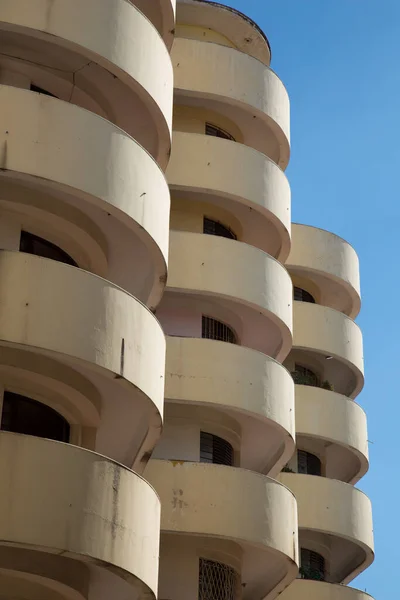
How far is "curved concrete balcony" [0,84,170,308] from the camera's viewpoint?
1830cm

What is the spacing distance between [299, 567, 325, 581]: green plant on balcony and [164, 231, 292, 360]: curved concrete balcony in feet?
19.9

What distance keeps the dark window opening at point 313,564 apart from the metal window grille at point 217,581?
571 cm

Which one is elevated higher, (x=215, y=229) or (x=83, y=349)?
(x=215, y=229)

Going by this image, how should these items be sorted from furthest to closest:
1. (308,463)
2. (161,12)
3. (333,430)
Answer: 1. (308,463)
2. (333,430)
3. (161,12)

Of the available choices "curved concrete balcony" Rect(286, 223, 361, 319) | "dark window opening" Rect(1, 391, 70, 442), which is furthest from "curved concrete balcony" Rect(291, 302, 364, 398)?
"dark window opening" Rect(1, 391, 70, 442)

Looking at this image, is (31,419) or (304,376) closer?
(31,419)

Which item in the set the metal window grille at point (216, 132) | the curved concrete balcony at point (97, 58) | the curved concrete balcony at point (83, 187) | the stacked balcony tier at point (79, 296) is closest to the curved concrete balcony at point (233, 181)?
the metal window grille at point (216, 132)

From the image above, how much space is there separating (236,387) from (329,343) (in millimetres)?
8299

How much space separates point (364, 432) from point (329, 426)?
5.64ft

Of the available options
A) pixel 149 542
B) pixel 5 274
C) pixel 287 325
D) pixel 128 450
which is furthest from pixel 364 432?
pixel 5 274

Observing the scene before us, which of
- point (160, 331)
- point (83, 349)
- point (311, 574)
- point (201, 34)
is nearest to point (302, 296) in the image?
point (311, 574)

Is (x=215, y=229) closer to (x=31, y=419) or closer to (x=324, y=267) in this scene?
(x=324, y=267)

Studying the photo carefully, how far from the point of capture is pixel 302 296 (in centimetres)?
3344

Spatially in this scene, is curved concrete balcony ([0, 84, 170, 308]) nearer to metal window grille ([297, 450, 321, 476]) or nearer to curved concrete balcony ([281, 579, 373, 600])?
curved concrete balcony ([281, 579, 373, 600])
